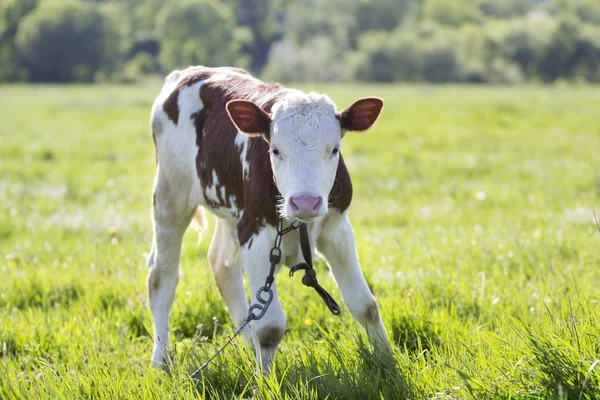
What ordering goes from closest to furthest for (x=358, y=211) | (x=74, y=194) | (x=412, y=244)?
1. (x=412, y=244)
2. (x=358, y=211)
3. (x=74, y=194)

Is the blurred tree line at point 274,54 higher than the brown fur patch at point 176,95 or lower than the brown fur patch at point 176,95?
lower

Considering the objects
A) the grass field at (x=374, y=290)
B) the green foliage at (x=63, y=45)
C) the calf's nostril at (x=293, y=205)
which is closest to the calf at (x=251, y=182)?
the calf's nostril at (x=293, y=205)

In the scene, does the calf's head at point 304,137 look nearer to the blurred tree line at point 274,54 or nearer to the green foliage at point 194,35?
the blurred tree line at point 274,54

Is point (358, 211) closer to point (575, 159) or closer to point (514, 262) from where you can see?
point (514, 262)

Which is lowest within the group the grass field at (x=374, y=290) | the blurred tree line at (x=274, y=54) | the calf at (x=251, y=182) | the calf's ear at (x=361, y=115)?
the blurred tree line at (x=274, y=54)

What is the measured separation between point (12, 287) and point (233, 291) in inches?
78.6

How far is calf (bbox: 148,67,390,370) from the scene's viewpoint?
3803mm

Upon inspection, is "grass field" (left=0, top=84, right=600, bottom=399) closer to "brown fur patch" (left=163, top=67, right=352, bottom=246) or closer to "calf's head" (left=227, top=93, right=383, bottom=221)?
"brown fur patch" (left=163, top=67, right=352, bottom=246)

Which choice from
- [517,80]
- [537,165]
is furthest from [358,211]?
[517,80]

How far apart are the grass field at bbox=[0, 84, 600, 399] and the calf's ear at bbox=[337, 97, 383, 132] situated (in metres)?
1.14

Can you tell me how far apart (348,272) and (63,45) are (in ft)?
Answer: 328

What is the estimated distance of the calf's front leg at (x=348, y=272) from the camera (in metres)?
4.14

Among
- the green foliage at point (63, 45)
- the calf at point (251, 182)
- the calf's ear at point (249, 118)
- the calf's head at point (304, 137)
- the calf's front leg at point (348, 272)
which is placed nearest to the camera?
the calf's head at point (304, 137)

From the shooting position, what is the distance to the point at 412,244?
7359 mm
